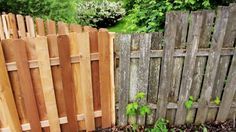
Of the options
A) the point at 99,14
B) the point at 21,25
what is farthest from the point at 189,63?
the point at 99,14

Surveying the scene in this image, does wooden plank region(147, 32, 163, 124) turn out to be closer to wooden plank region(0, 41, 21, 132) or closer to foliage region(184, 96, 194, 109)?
foliage region(184, 96, 194, 109)

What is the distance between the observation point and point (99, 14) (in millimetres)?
9516

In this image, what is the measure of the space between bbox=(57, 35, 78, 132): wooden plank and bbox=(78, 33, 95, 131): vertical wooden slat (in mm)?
130

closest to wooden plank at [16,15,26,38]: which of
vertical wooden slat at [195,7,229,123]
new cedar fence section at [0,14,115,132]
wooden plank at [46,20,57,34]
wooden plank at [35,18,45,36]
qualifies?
wooden plank at [35,18,45,36]

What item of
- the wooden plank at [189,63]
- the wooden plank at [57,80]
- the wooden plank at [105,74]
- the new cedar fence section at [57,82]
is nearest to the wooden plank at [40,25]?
the new cedar fence section at [57,82]

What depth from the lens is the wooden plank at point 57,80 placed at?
280 centimetres

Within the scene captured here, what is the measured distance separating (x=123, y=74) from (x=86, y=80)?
1.46 feet

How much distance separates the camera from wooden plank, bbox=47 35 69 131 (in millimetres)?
2803

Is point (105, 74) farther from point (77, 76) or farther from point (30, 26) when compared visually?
point (30, 26)

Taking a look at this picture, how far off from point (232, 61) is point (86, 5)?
312 inches

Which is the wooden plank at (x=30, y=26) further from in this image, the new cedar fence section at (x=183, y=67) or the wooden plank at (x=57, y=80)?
the new cedar fence section at (x=183, y=67)

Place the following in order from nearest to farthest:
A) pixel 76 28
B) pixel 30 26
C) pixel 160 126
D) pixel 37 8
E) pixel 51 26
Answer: pixel 160 126 → pixel 76 28 → pixel 51 26 → pixel 30 26 → pixel 37 8

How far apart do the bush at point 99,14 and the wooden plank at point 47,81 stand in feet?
20.1

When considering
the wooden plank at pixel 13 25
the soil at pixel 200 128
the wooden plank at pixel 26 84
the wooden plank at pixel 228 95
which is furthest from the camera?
the wooden plank at pixel 13 25
